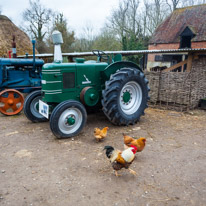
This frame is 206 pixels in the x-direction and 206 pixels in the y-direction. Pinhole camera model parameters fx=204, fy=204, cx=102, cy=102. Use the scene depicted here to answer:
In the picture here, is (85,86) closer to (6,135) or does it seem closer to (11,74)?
(6,135)

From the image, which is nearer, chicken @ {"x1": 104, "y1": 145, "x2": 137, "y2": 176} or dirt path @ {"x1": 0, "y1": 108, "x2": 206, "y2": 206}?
dirt path @ {"x1": 0, "y1": 108, "x2": 206, "y2": 206}

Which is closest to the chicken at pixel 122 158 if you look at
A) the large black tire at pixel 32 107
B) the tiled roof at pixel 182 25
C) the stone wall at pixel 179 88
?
the large black tire at pixel 32 107

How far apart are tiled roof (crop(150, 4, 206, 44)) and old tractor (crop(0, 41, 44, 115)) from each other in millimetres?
13769

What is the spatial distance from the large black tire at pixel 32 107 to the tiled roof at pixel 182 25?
14.9 meters

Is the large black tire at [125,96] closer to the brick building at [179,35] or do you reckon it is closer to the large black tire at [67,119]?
the large black tire at [67,119]

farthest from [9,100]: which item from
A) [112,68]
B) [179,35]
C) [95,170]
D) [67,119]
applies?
[179,35]

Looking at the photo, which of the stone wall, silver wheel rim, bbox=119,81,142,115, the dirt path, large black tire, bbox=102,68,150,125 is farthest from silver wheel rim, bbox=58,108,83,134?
the stone wall

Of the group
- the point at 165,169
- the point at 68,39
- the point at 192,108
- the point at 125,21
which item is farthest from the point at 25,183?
the point at 125,21

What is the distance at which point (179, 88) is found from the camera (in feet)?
22.8

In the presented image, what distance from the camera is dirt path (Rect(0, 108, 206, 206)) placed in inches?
98.3

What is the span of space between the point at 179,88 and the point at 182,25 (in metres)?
13.8

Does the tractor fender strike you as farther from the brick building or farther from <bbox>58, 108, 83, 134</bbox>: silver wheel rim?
the brick building

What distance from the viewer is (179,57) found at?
16422 millimetres

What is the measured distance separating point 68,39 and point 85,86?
21.4 meters
